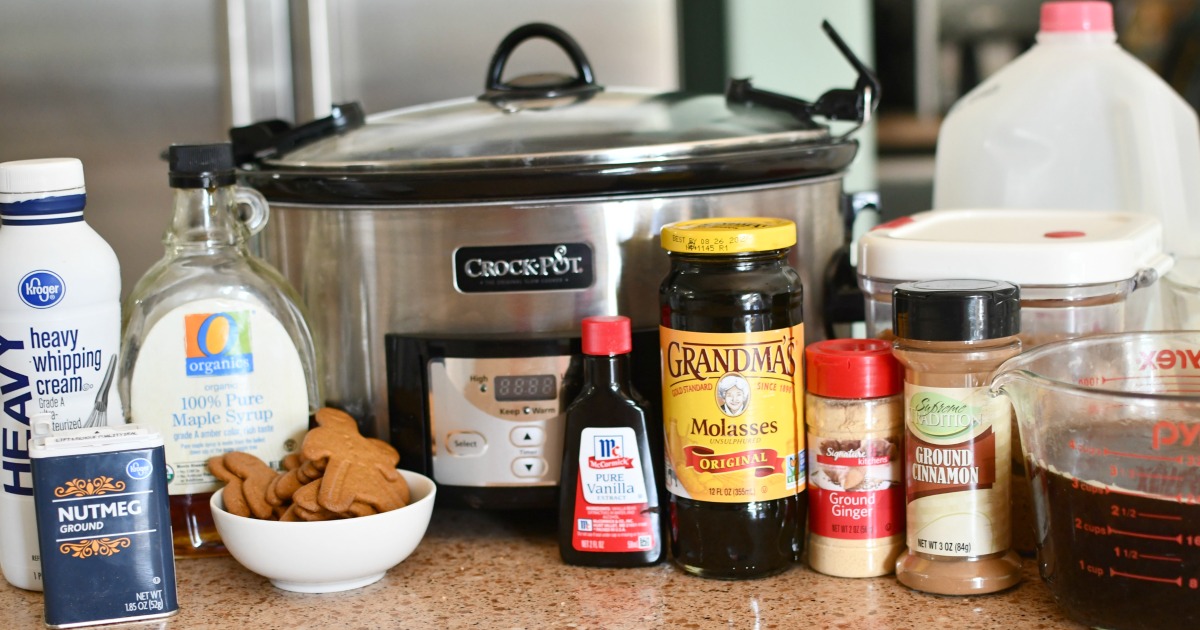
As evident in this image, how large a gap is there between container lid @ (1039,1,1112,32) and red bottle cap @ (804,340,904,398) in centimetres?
56

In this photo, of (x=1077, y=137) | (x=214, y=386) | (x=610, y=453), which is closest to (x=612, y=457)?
(x=610, y=453)

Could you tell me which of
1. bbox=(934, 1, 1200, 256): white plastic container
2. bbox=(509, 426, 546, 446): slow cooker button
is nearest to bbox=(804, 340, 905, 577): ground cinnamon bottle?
bbox=(509, 426, 546, 446): slow cooker button

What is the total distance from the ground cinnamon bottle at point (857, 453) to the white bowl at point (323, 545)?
0.30m

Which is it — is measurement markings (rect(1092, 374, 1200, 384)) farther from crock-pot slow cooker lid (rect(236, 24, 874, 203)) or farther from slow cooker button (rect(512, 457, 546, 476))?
slow cooker button (rect(512, 457, 546, 476))

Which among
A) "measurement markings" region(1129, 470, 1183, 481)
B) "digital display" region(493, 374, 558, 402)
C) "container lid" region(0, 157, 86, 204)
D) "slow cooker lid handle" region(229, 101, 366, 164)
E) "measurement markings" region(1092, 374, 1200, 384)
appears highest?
"slow cooker lid handle" region(229, 101, 366, 164)

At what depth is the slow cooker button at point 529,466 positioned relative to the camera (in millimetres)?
980

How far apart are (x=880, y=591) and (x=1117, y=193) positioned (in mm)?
591

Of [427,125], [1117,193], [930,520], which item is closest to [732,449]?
[930,520]

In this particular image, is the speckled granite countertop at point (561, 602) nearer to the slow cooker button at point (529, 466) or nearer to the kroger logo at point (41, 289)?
the slow cooker button at point (529, 466)

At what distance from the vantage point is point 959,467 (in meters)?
0.84

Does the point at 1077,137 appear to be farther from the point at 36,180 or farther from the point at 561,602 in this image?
the point at 36,180

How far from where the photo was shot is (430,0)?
1.63m

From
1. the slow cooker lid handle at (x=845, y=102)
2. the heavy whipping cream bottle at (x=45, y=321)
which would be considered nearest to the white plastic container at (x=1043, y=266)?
the slow cooker lid handle at (x=845, y=102)

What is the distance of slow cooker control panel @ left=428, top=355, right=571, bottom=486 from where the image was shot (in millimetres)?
970
